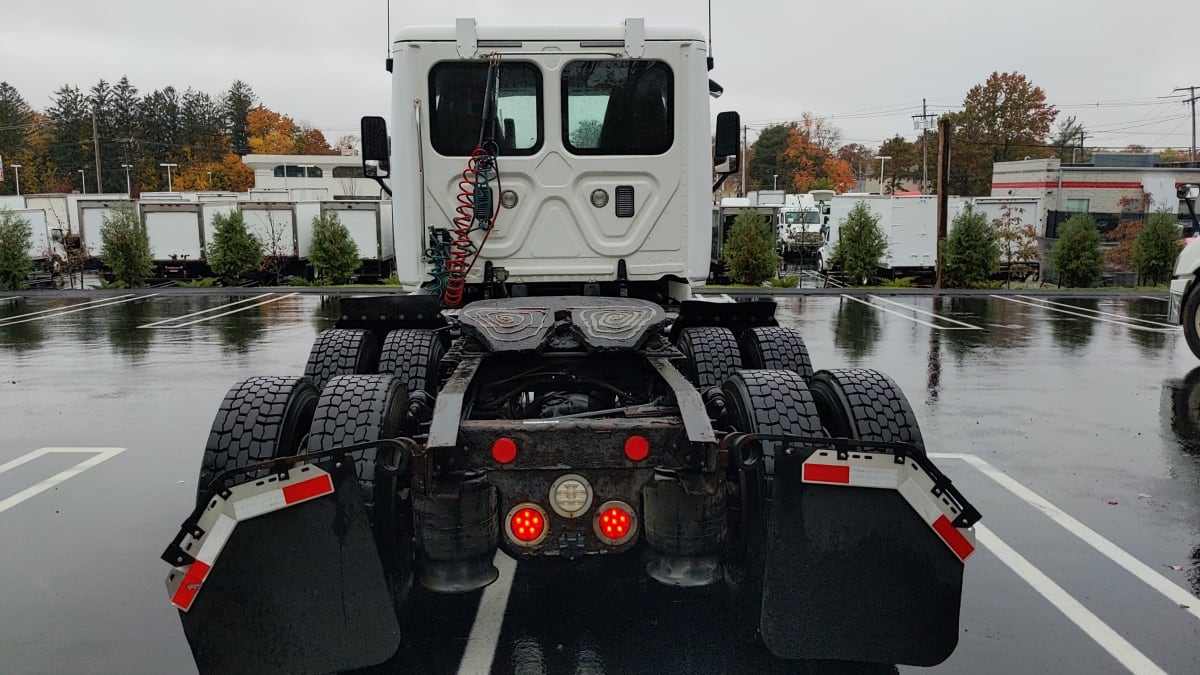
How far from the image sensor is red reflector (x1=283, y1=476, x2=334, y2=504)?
3090mm

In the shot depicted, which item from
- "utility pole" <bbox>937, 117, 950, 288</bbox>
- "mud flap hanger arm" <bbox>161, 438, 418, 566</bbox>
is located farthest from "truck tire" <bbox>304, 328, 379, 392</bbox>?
"utility pole" <bbox>937, 117, 950, 288</bbox>

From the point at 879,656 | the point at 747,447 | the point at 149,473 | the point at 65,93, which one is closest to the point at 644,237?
the point at 747,447

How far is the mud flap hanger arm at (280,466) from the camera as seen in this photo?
117 inches

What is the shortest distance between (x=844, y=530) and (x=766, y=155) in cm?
8348

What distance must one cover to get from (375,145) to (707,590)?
3544 mm

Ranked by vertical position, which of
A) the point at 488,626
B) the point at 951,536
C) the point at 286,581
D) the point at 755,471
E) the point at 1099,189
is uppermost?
the point at 1099,189

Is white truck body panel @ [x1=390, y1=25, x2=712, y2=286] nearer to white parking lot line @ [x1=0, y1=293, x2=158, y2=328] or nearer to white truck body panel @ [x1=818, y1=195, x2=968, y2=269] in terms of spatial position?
white parking lot line @ [x1=0, y1=293, x2=158, y2=328]

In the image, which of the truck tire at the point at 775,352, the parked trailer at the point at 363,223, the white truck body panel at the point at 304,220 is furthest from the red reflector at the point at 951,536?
the white truck body panel at the point at 304,220

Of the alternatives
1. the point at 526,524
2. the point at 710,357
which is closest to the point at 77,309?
the point at 710,357

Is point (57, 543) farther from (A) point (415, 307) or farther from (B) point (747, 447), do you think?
(B) point (747, 447)

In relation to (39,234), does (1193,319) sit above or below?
below

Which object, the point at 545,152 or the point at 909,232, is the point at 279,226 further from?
the point at 545,152

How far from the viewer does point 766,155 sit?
83688 mm

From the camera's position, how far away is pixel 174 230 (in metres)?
26.0
